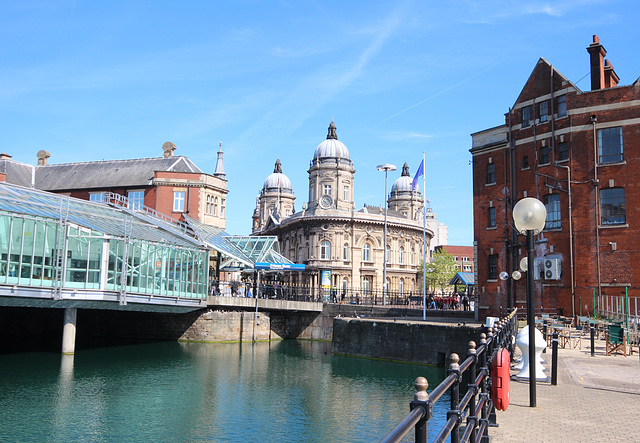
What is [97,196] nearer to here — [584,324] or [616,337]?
[584,324]

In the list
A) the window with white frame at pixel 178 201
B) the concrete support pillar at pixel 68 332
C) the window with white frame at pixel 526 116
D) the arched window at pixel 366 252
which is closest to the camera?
the concrete support pillar at pixel 68 332

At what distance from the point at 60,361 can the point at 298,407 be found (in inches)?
680

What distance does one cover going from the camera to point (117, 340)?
4650cm

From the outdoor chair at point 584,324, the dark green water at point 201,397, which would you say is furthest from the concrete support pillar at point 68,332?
the outdoor chair at point 584,324

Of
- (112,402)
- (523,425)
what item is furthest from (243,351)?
(523,425)

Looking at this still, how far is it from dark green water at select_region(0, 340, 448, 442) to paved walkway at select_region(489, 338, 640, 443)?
19.9 feet

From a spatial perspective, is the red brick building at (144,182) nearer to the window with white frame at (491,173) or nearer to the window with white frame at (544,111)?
the window with white frame at (491,173)

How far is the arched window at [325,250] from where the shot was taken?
78438mm

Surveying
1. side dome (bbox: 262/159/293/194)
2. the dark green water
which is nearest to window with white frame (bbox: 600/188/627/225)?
the dark green water

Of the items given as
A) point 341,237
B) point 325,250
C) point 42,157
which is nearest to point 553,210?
point 341,237

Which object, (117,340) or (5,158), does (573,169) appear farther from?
(5,158)

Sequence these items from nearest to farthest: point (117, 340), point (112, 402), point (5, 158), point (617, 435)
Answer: point (617, 435) → point (112, 402) → point (117, 340) → point (5, 158)

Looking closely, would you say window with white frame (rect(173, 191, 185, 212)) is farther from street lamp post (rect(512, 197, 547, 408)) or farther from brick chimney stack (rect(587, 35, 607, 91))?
street lamp post (rect(512, 197, 547, 408))

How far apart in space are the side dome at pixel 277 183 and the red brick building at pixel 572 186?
81033 millimetres
